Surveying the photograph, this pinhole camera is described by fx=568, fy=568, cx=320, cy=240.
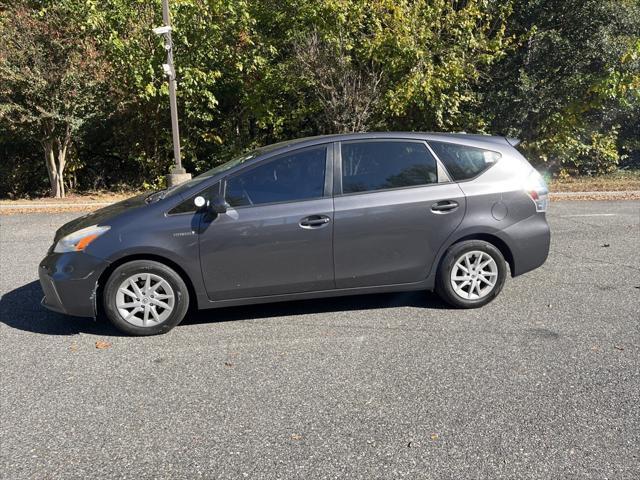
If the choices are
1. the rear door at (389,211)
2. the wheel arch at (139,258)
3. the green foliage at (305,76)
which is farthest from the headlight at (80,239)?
the green foliage at (305,76)

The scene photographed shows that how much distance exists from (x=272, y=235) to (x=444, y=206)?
58.8 inches

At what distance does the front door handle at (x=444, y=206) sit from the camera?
4.81 metres

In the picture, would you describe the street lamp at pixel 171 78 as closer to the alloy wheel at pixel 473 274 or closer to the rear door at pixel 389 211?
the rear door at pixel 389 211

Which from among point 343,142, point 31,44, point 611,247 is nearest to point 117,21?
point 31,44

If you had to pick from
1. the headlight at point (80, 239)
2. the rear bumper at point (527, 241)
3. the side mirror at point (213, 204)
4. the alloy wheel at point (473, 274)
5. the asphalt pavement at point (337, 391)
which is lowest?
the asphalt pavement at point (337, 391)

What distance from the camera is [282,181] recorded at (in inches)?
184

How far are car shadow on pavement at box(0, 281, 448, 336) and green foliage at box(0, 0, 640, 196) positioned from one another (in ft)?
29.9

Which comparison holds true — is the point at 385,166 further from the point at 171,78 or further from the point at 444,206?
the point at 171,78

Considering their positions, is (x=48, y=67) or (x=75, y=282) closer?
(x=75, y=282)

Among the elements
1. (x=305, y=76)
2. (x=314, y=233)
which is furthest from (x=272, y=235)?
(x=305, y=76)

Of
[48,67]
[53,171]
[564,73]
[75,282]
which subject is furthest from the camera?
[564,73]

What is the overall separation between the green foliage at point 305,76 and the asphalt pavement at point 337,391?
9.46m

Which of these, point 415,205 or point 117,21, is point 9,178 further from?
point 415,205

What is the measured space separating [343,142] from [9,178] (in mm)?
14536
